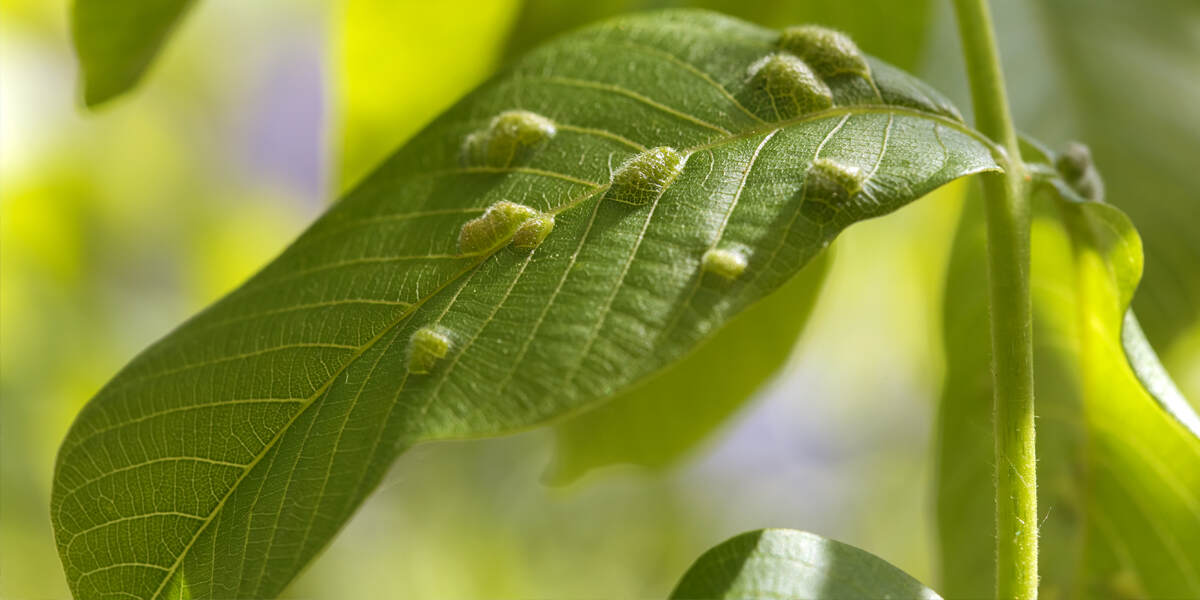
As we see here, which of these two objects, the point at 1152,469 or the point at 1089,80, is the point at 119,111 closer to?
the point at 1089,80

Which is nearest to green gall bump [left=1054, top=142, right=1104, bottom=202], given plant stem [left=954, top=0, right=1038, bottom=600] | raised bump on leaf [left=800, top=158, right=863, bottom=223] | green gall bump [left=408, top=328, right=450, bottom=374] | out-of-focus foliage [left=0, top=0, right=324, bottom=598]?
plant stem [left=954, top=0, right=1038, bottom=600]

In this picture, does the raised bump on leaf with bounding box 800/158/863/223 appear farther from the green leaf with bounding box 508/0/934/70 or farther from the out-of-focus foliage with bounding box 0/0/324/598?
the out-of-focus foliage with bounding box 0/0/324/598

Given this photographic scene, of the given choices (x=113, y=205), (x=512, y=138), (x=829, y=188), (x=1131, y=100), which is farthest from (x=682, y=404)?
(x=113, y=205)

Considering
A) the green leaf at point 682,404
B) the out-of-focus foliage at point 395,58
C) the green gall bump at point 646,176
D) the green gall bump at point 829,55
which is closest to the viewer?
the green gall bump at point 646,176

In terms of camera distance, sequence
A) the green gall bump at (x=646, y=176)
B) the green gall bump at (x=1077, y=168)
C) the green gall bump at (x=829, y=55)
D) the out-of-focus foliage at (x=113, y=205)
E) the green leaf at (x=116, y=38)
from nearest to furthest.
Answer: the green gall bump at (x=646, y=176)
the green gall bump at (x=829, y=55)
the green gall bump at (x=1077, y=168)
the green leaf at (x=116, y=38)
the out-of-focus foliage at (x=113, y=205)

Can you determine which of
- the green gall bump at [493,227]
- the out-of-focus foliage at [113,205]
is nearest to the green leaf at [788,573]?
the green gall bump at [493,227]

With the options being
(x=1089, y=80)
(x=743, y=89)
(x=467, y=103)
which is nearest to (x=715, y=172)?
(x=743, y=89)

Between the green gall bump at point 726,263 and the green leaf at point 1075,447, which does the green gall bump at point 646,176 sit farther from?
the green leaf at point 1075,447
